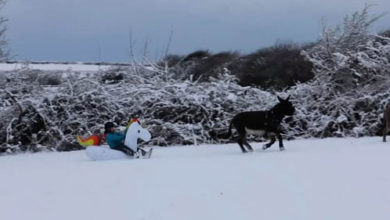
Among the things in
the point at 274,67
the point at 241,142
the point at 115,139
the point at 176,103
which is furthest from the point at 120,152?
the point at 274,67

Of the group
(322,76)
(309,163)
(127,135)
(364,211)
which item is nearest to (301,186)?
(364,211)

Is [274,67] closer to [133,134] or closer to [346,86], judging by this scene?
[346,86]

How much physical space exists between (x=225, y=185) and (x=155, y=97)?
996 cm

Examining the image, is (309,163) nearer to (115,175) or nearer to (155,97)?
(115,175)

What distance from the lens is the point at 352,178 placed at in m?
7.43

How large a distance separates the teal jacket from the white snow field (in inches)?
71.3

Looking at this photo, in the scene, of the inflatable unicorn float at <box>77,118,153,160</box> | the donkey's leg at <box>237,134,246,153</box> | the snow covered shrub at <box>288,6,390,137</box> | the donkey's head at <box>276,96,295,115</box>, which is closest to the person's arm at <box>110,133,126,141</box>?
the inflatable unicorn float at <box>77,118,153,160</box>

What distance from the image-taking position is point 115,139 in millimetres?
11891

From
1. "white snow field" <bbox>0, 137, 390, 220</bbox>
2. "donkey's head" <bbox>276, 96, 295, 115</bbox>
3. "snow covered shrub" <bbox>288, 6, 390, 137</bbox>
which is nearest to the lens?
"white snow field" <bbox>0, 137, 390, 220</bbox>

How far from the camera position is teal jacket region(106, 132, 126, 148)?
11883 millimetres

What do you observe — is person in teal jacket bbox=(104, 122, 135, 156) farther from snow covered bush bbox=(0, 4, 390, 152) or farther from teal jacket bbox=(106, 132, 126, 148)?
snow covered bush bbox=(0, 4, 390, 152)

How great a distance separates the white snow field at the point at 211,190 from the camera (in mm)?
6160

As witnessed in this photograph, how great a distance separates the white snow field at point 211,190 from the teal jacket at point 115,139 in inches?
71.3

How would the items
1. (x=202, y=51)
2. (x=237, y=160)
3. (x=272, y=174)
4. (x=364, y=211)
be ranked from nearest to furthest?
(x=364, y=211) < (x=272, y=174) < (x=237, y=160) < (x=202, y=51)
